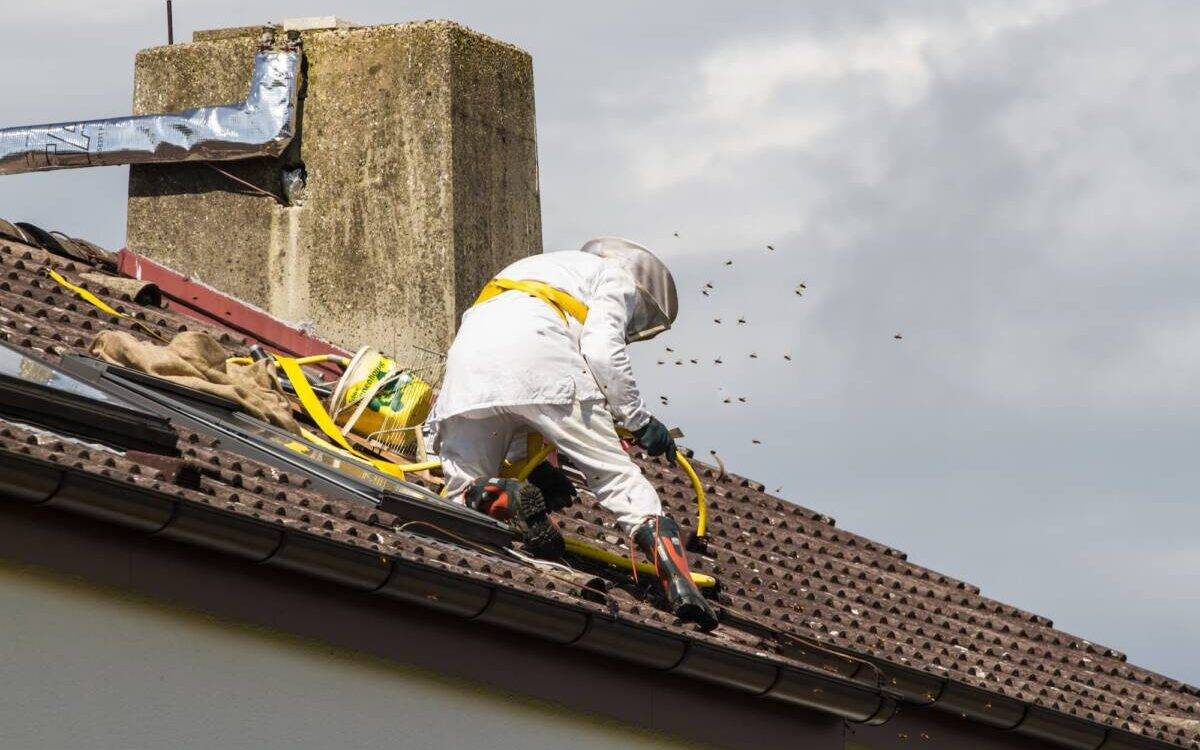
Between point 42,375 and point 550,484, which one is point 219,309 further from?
point 42,375

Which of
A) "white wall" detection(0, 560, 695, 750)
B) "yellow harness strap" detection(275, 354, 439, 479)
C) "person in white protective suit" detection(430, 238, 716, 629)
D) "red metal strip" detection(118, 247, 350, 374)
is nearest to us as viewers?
"white wall" detection(0, 560, 695, 750)

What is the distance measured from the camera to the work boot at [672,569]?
10000 mm

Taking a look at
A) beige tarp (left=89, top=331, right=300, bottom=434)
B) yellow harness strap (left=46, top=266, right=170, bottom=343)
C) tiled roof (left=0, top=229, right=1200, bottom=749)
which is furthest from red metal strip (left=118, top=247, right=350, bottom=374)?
beige tarp (left=89, top=331, right=300, bottom=434)

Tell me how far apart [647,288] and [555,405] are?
87 cm

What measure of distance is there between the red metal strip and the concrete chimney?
689mm

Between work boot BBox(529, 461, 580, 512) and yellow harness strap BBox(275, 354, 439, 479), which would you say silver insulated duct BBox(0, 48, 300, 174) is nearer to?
yellow harness strap BBox(275, 354, 439, 479)

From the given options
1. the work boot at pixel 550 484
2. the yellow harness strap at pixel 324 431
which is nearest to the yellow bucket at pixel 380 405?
the yellow harness strap at pixel 324 431

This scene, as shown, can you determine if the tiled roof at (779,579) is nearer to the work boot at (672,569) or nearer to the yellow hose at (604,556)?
the work boot at (672,569)

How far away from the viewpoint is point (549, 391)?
10195mm

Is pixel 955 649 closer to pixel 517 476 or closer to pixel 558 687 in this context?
pixel 517 476

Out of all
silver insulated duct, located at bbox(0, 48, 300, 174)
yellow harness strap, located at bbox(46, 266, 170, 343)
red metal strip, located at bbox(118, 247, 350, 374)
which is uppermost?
silver insulated duct, located at bbox(0, 48, 300, 174)

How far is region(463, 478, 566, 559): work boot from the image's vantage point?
1003cm

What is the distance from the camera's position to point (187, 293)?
13.5 meters

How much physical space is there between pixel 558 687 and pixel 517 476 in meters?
1.99
